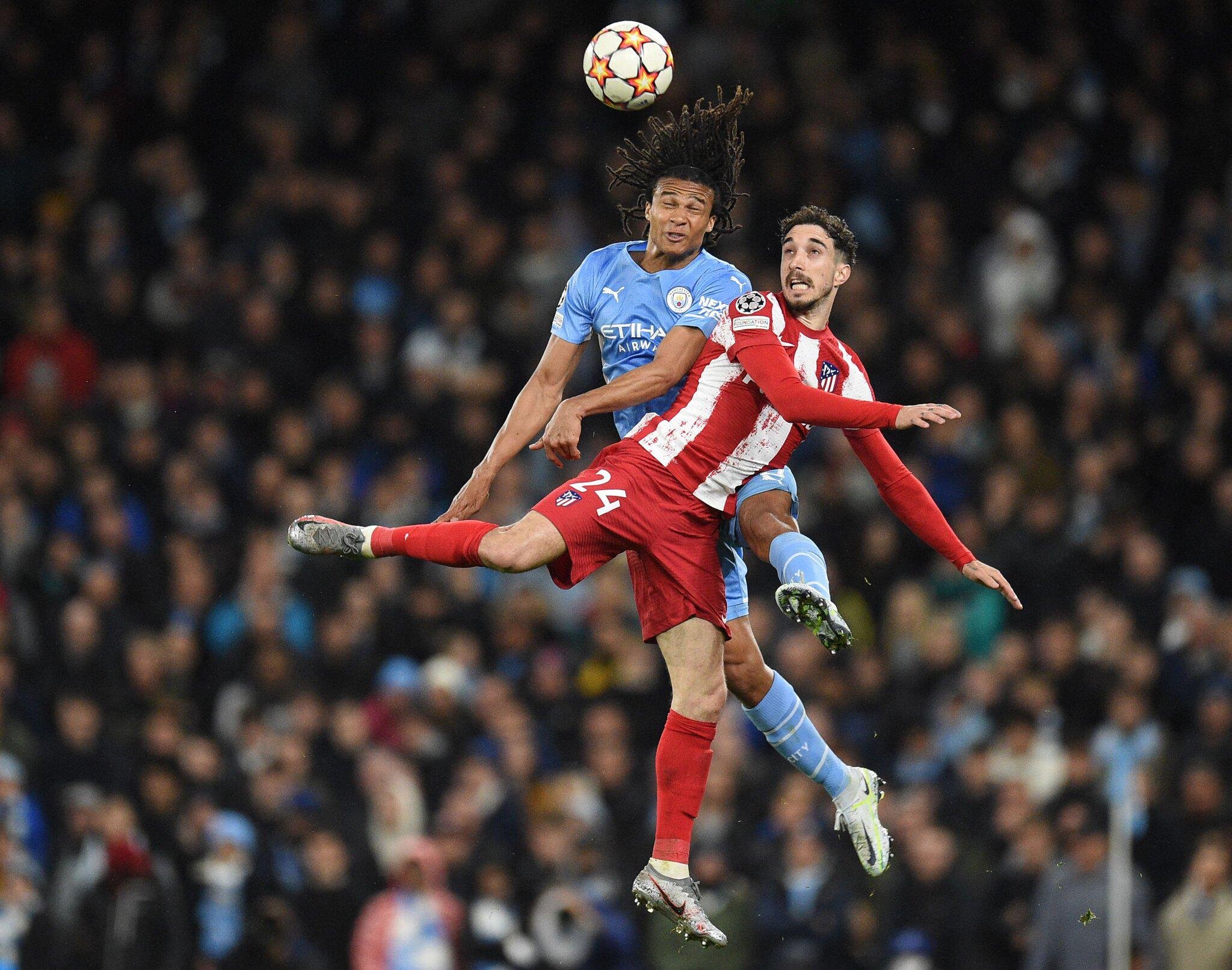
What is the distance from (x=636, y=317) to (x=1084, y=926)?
4.50 meters

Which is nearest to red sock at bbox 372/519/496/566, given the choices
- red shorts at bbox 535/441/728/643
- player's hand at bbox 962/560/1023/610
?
red shorts at bbox 535/441/728/643

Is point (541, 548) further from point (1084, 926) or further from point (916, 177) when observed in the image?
point (916, 177)

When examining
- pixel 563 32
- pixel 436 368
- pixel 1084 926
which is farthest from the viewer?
pixel 563 32

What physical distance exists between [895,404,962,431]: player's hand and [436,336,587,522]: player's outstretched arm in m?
1.40

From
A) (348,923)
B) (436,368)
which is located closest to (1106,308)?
(436,368)

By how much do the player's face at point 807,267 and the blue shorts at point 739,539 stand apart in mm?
636

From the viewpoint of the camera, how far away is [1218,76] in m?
14.6

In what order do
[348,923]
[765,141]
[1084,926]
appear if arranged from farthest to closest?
[765,141] → [348,923] → [1084,926]

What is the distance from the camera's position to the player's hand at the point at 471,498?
22.6 feet

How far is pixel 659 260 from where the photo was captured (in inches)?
273

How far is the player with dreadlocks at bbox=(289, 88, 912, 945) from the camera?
257 inches

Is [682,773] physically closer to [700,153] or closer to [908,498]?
[908,498]

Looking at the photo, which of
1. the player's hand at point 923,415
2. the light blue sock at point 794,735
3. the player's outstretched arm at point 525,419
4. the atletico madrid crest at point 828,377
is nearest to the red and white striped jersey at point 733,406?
the atletico madrid crest at point 828,377

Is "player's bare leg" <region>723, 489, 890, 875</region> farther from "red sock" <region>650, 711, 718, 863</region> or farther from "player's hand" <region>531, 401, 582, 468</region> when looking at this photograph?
"player's hand" <region>531, 401, 582, 468</region>
